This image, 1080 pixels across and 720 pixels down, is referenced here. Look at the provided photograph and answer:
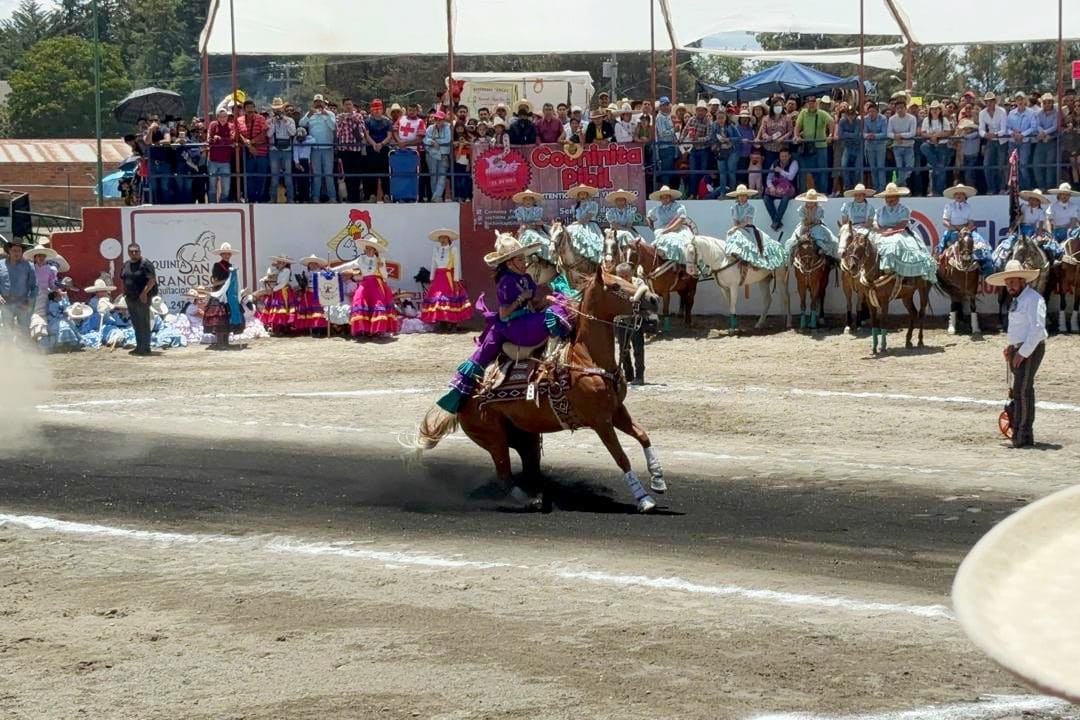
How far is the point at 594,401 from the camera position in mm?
11680

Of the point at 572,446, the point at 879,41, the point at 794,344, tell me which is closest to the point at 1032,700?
the point at 572,446

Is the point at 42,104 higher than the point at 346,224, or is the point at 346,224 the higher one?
the point at 42,104

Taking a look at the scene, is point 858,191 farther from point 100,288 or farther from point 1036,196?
point 100,288

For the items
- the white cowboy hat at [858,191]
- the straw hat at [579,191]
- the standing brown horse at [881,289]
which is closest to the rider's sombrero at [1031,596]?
the standing brown horse at [881,289]

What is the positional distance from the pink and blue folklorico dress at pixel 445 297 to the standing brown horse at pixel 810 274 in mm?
5597

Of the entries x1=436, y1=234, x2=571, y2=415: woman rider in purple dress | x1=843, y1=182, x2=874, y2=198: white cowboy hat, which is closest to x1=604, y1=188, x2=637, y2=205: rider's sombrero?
x1=843, y1=182, x2=874, y2=198: white cowboy hat

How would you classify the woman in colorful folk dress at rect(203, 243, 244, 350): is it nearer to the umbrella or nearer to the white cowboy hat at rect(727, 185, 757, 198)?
the white cowboy hat at rect(727, 185, 757, 198)

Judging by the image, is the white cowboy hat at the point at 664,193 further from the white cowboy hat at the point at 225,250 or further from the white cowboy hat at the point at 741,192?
the white cowboy hat at the point at 225,250

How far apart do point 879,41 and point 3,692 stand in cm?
4057

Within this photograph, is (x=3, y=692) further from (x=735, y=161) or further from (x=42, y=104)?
(x=42, y=104)

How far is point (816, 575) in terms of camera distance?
380 inches

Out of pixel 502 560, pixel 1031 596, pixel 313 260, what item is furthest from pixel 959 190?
pixel 1031 596

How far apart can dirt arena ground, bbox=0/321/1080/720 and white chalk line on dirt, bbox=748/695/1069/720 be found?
19 mm

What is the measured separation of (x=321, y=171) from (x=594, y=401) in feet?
50.2
